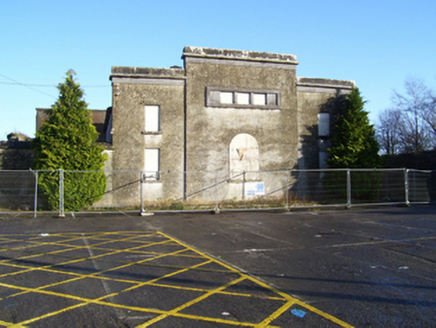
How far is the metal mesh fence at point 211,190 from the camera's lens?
52.9ft

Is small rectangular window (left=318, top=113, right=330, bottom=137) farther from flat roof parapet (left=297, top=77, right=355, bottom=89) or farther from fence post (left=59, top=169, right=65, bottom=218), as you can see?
fence post (left=59, top=169, right=65, bottom=218)

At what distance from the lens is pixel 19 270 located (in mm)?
6684

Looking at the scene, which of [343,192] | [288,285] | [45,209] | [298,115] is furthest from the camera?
[298,115]

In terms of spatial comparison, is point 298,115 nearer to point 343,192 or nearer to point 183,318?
point 343,192

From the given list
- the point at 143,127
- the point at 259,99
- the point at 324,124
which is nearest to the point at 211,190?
the point at 143,127

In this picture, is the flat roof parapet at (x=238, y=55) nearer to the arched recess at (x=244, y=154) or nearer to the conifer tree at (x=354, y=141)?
the conifer tree at (x=354, y=141)

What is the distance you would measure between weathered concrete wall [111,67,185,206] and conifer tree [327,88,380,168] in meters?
8.49

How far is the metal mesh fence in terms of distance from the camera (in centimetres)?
1612

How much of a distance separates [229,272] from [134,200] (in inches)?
510

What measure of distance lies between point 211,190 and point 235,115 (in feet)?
14.1

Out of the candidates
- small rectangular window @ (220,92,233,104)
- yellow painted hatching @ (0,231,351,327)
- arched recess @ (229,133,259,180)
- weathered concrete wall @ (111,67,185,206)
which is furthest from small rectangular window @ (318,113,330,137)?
yellow painted hatching @ (0,231,351,327)

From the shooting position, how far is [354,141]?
19.8 metres

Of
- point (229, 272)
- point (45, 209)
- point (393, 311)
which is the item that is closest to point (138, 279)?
point (229, 272)

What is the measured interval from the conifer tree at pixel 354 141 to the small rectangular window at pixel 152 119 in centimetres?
944
